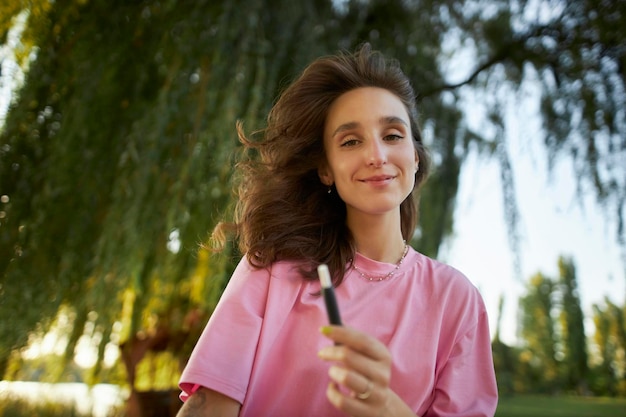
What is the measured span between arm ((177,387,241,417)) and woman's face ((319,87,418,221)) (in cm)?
53

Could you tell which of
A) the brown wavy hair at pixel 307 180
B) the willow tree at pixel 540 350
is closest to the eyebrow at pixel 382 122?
the brown wavy hair at pixel 307 180

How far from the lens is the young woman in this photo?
127 cm

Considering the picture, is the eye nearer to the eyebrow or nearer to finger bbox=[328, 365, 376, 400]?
the eyebrow

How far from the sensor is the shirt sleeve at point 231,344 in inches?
47.7

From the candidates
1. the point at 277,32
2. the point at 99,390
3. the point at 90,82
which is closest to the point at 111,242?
the point at 90,82

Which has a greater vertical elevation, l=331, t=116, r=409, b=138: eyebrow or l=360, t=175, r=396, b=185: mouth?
l=331, t=116, r=409, b=138: eyebrow

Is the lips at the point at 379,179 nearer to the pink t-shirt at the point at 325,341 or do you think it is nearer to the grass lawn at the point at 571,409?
the pink t-shirt at the point at 325,341

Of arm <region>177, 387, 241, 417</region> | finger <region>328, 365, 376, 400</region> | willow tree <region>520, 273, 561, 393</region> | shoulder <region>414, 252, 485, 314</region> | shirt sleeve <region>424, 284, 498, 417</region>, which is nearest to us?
finger <region>328, 365, 376, 400</region>

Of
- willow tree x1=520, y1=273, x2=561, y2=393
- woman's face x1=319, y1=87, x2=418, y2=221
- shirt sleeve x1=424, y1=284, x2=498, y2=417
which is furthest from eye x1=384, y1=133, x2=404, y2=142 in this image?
willow tree x1=520, y1=273, x2=561, y2=393

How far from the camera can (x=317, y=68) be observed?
5.14 feet

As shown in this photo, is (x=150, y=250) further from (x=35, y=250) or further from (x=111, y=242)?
(x=35, y=250)

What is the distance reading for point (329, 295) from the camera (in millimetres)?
747

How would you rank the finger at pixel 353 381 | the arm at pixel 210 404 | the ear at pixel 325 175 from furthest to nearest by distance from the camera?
the ear at pixel 325 175 → the arm at pixel 210 404 → the finger at pixel 353 381

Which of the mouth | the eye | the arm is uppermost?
the eye
